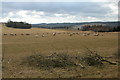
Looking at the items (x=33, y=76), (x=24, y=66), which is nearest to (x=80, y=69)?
(x=33, y=76)

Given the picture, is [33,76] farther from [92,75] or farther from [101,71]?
[101,71]

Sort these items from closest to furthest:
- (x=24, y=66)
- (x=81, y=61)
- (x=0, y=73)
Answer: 1. (x=0, y=73)
2. (x=24, y=66)
3. (x=81, y=61)

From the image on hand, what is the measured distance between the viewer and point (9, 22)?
202 ft

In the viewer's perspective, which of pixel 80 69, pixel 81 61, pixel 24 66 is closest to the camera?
pixel 80 69

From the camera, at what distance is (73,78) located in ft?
22.2

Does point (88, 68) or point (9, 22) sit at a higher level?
point (9, 22)

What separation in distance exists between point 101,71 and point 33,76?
3004mm

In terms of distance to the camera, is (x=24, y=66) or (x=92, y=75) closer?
(x=92, y=75)

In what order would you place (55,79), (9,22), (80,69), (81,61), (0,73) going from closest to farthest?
(55,79) → (0,73) → (80,69) → (81,61) → (9,22)

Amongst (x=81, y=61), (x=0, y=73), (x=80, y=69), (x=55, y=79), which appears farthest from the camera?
(x=81, y=61)

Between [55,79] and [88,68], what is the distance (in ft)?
7.05

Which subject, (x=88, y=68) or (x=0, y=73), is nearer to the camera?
(x=0, y=73)

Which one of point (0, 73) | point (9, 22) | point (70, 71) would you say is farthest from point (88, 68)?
point (9, 22)

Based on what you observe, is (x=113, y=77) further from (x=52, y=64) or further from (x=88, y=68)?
(x=52, y=64)
